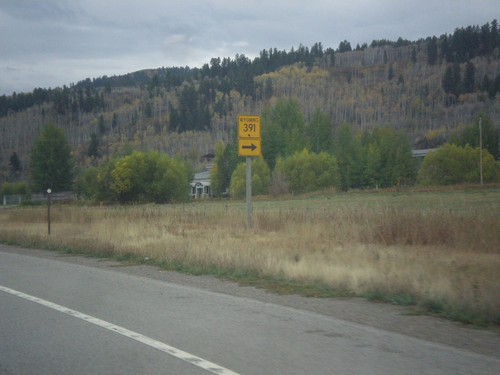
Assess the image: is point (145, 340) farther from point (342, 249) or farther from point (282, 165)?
point (282, 165)

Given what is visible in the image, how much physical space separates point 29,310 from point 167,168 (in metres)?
63.7

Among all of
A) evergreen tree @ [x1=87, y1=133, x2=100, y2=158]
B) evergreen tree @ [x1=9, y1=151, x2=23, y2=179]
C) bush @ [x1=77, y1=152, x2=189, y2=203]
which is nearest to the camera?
bush @ [x1=77, y1=152, x2=189, y2=203]

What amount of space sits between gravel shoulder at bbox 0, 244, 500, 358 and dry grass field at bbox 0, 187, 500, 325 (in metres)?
0.45

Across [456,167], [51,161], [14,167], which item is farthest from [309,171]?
[14,167]

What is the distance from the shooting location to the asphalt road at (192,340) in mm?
5879

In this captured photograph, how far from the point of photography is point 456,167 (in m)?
45.9

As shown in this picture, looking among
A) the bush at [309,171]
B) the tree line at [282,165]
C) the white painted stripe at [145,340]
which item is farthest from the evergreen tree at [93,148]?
the white painted stripe at [145,340]

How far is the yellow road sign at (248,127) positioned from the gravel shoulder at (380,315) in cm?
992

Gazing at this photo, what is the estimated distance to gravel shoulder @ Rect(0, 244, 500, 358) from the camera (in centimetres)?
688

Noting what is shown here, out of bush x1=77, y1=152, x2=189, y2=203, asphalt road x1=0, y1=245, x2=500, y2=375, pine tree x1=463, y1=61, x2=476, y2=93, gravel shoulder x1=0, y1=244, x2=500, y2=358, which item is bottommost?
gravel shoulder x1=0, y1=244, x2=500, y2=358

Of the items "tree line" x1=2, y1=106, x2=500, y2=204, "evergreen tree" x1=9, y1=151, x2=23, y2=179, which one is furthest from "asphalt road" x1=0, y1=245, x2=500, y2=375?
"evergreen tree" x1=9, y1=151, x2=23, y2=179

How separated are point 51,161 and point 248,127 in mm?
68012

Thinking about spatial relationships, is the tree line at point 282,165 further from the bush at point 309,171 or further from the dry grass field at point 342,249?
the dry grass field at point 342,249

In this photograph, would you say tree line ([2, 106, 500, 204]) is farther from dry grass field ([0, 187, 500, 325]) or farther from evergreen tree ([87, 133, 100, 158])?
evergreen tree ([87, 133, 100, 158])
